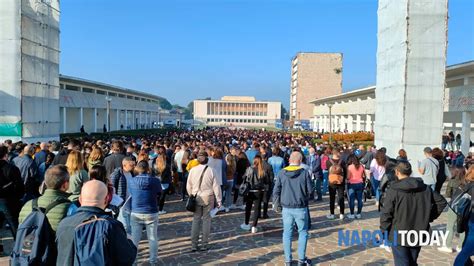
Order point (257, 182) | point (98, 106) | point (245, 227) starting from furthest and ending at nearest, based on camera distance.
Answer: point (98, 106)
point (245, 227)
point (257, 182)

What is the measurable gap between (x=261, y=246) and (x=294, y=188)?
76.8 inches

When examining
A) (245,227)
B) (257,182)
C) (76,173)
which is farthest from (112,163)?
(245,227)

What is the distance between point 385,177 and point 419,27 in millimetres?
9989

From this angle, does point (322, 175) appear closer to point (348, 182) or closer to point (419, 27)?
point (348, 182)

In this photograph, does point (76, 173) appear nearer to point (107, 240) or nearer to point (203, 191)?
point (203, 191)

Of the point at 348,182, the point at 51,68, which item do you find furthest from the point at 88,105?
the point at 348,182

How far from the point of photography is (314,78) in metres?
100

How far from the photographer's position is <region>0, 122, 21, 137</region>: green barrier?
18156mm

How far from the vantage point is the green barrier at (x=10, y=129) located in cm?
1816

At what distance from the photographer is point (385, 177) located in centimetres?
739

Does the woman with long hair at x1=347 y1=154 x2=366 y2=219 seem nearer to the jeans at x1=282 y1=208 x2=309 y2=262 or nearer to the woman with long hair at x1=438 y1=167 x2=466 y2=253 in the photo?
the woman with long hair at x1=438 y1=167 x2=466 y2=253

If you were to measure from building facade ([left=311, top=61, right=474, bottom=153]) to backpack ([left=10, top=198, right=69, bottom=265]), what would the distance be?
15.5 m

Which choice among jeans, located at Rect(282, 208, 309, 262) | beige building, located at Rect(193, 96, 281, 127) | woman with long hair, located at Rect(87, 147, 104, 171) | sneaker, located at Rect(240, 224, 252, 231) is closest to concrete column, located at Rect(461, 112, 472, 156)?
sneaker, located at Rect(240, 224, 252, 231)

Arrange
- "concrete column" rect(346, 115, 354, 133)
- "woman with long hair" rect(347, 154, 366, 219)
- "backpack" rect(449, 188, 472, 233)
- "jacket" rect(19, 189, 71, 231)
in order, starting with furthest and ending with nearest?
"concrete column" rect(346, 115, 354, 133) < "woman with long hair" rect(347, 154, 366, 219) < "backpack" rect(449, 188, 472, 233) < "jacket" rect(19, 189, 71, 231)
